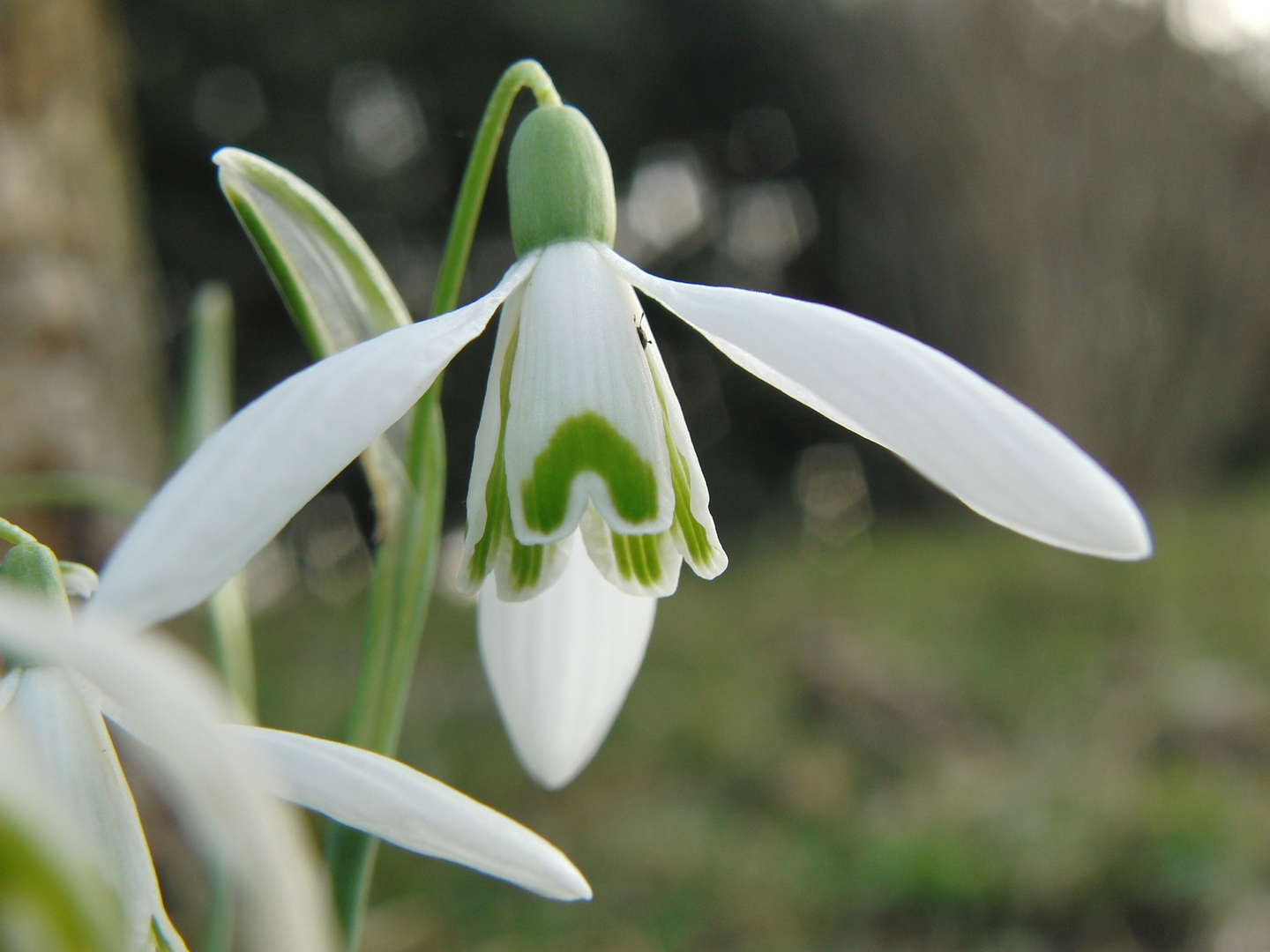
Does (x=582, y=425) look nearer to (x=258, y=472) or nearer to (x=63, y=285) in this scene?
(x=258, y=472)

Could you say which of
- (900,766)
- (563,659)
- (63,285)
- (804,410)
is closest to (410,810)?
(563,659)

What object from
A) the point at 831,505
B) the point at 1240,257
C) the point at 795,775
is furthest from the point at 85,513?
the point at 1240,257

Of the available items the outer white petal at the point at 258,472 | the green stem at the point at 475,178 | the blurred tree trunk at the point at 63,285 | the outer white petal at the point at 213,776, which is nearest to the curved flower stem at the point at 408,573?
the green stem at the point at 475,178

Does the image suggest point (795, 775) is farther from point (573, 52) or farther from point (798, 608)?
point (573, 52)

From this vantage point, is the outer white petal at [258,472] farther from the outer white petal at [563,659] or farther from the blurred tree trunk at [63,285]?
the blurred tree trunk at [63,285]

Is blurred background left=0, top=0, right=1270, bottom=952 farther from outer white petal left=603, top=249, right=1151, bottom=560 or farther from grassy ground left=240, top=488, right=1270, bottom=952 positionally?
outer white petal left=603, top=249, right=1151, bottom=560
